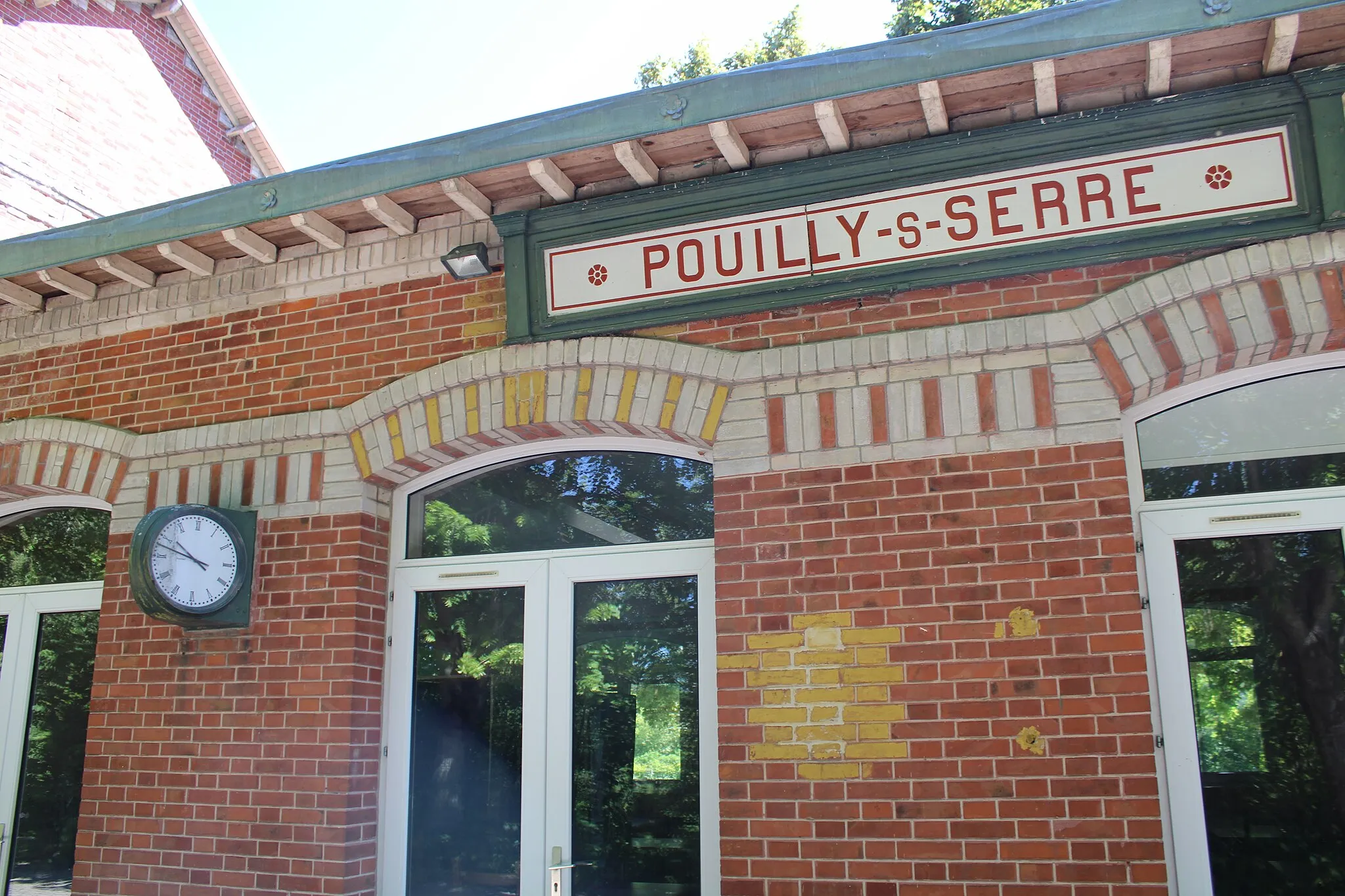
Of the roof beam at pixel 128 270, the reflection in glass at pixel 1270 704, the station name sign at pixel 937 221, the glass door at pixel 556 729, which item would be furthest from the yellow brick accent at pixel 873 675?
the roof beam at pixel 128 270

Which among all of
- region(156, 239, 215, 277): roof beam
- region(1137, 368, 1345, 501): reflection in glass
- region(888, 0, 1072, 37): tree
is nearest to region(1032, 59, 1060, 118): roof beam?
region(1137, 368, 1345, 501): reflection in glass

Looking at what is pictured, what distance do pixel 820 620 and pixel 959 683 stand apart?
62 cm

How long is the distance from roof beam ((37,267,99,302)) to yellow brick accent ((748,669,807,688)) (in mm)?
4540

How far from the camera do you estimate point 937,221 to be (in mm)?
4965

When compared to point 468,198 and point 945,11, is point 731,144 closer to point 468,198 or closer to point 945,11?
point 468,198

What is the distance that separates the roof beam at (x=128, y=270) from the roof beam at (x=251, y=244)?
2.04 feet

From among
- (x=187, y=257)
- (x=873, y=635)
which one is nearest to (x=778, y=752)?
(x=873, y=635)

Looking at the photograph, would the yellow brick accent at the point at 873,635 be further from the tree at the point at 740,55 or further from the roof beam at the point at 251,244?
the tree at the point at 740,55

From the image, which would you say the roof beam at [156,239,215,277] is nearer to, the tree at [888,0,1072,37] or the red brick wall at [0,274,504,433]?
the red brick wall at [0,274,504,433]

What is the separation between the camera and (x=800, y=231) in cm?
517

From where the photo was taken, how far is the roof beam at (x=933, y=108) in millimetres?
4641

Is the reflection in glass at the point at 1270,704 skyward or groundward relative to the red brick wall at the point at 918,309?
groundward

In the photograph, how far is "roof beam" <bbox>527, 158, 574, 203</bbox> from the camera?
5.28m

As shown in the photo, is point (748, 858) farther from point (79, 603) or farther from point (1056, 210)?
point (79, 603)
